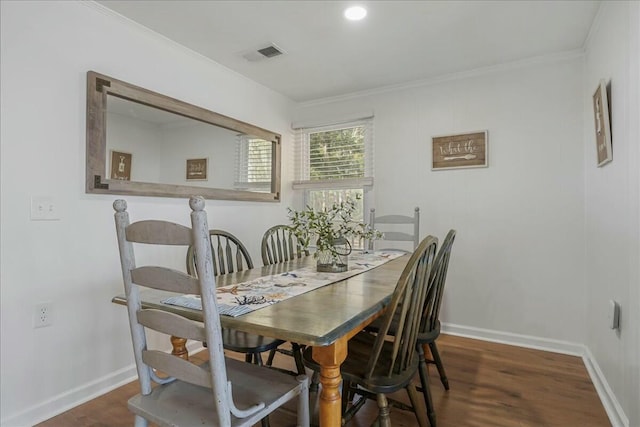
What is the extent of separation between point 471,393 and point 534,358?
877 millimetres

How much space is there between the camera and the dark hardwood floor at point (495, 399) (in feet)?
6.00

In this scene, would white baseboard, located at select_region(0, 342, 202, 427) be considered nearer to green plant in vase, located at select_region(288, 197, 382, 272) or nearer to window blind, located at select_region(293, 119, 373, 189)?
green plant in vase, located at select_region(288, 197, 382, 272)

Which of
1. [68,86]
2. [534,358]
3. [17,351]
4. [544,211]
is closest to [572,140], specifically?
[544,211]

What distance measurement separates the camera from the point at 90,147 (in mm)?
2070

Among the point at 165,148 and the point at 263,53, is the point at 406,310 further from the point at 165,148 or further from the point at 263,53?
the point at 263,53

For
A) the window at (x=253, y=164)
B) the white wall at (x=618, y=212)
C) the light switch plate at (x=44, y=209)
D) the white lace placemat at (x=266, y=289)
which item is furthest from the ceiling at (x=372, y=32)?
the white lace placemat at (x=266, y=289)

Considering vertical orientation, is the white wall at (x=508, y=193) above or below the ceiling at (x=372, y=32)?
below

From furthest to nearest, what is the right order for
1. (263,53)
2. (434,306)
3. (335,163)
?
(335,163) → (263,53) → (434,306)

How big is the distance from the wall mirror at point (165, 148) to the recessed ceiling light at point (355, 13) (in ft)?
4.36

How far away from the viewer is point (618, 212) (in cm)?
185

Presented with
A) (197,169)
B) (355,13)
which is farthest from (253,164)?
(355,13)

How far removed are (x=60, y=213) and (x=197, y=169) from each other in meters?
1.04

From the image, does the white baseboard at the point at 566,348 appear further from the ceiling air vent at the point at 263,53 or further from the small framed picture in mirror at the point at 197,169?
the ceiling air vent at the point at 263,53

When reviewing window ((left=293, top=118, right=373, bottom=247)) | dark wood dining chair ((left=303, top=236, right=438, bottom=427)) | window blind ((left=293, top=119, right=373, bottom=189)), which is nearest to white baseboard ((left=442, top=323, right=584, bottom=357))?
window ((left=293, top=118, right=373, bottom=247))
